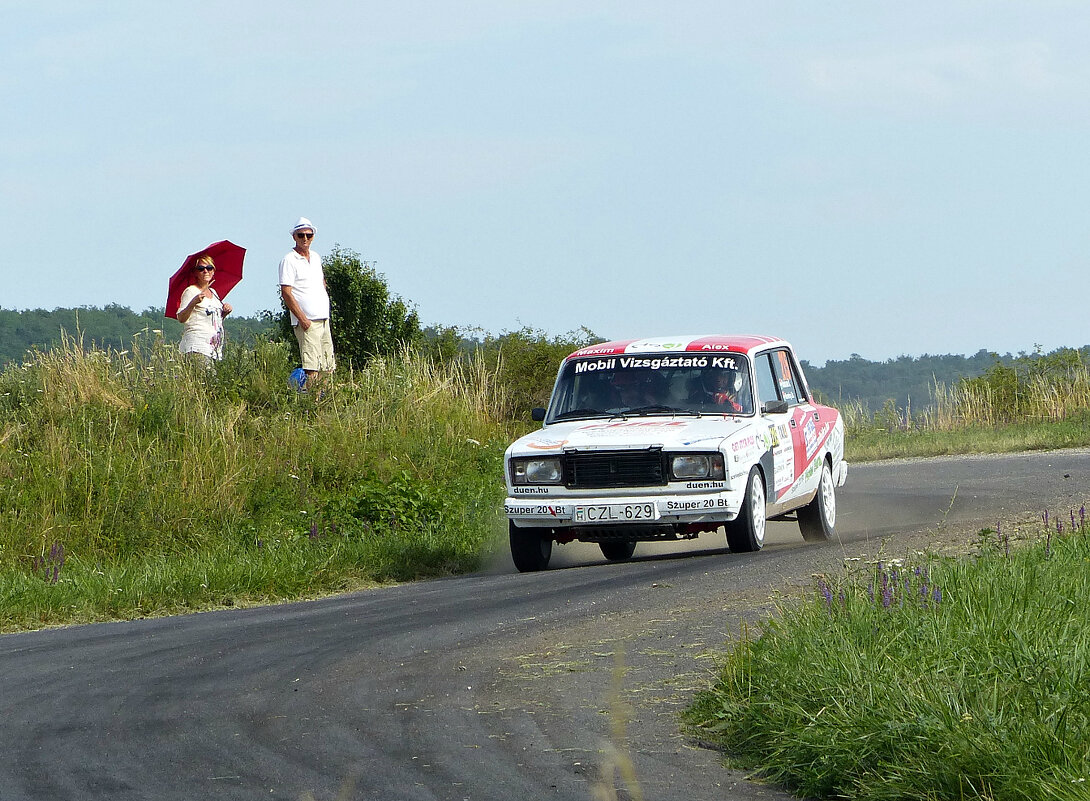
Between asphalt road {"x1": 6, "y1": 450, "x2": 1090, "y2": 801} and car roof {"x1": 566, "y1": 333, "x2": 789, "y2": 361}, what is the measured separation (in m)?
2.32

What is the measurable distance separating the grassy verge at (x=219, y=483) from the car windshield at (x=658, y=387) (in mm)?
1879

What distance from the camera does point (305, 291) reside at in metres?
17.1

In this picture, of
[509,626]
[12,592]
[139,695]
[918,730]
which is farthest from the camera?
[12,592]

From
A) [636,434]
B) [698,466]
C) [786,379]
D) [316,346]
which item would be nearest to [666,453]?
[698,466]

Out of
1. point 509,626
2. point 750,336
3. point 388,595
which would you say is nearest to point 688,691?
point 509,626

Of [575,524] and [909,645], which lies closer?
[909,645]

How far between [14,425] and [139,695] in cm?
934

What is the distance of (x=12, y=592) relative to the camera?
1038 cm

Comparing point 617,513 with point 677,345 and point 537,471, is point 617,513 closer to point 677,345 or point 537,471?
point 537,471

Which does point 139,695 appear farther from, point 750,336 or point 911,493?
point 911,493

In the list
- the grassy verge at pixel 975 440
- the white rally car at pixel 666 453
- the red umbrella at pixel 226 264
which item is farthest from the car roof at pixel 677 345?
the grassy verge at pixel 975 440

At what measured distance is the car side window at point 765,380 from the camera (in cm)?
1253

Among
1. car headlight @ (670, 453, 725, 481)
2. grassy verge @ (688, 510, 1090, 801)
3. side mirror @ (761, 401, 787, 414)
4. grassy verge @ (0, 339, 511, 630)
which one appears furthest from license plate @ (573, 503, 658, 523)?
grassy verge @ (688, 510, 1090, 801)

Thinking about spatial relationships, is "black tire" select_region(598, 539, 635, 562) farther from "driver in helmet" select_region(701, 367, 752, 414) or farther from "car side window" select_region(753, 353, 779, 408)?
"car side window" select_region(753, 353, 779, 408)
